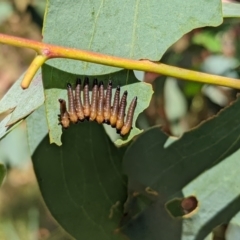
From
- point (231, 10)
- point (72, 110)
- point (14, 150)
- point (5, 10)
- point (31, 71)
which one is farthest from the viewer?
point (5, 10)

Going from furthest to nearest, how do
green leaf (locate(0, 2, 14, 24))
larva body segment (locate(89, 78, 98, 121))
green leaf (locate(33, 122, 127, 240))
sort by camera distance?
green leaf (locate(0, 2, 14, 24)) → green leaf (locate(33, 122, 127, 240)) → larva body segment (locate(89, 78, 98, 121))

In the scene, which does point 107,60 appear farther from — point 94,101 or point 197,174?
point 197,174

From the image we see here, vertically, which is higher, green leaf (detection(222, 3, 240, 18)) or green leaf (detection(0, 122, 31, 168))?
green leaf (detection(222, 3, 240, 18))

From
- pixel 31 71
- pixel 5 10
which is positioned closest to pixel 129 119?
pixel 31 71

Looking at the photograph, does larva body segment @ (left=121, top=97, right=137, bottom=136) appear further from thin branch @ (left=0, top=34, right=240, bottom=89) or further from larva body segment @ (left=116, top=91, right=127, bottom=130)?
thin branch @ (left=0, top=34, right=240, bottom=89)

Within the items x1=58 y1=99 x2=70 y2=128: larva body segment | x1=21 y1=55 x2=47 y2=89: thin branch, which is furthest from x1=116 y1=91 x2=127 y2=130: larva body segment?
x1=21 y1=55 x2=47 y2=89: thin branch

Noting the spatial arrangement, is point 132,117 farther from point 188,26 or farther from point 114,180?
point 114,180

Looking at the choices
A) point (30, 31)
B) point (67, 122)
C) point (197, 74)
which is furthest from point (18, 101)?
point (30, 31)
